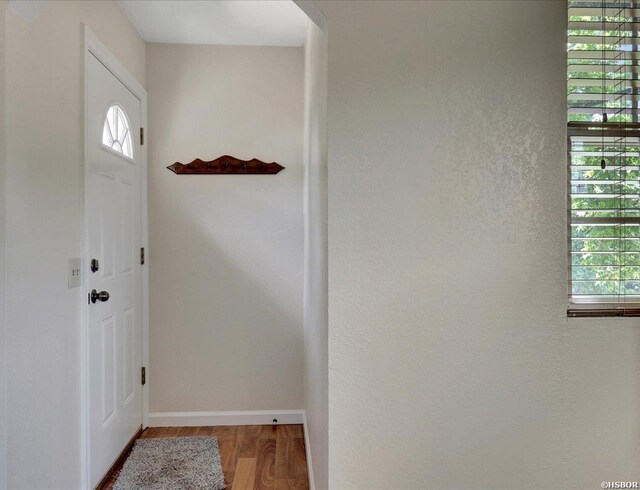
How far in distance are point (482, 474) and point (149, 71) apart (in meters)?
2.78

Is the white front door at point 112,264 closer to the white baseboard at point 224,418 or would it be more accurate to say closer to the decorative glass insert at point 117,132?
the decorative glass insert at point 117,132

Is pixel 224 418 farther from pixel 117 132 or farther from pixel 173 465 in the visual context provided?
pixel 117 132

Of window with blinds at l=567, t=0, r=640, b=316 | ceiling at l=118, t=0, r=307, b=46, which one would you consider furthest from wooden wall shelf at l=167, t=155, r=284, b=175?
window with blinds at l=567, t=0, r=640, b=316

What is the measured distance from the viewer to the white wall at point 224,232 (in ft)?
8.71

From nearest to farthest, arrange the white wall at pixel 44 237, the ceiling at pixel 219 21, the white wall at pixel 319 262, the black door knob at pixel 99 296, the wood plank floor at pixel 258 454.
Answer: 1. the white wall at pixel 319 262
2. the white wall at pixel 44 237
3. the black door knob at pixel 99 296
4. the wood plank floor at pixel 258 454
5. the ceiling at pixel 219 21

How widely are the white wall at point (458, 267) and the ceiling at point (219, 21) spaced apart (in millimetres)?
1245

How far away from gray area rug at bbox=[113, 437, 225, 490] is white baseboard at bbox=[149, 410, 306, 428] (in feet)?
0.57

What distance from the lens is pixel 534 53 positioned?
119 centimetres

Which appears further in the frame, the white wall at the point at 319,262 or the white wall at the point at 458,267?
the white wall at the point at 319,262

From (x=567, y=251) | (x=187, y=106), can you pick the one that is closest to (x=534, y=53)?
(x=567, y=251)

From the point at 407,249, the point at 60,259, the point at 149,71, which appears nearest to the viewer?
the point at 407,249

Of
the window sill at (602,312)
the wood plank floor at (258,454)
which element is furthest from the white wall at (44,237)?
the window sill at (602,312)

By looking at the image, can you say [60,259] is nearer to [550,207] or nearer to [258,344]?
[258,344]

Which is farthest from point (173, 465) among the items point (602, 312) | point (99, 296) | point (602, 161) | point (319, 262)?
point (602, 161)
